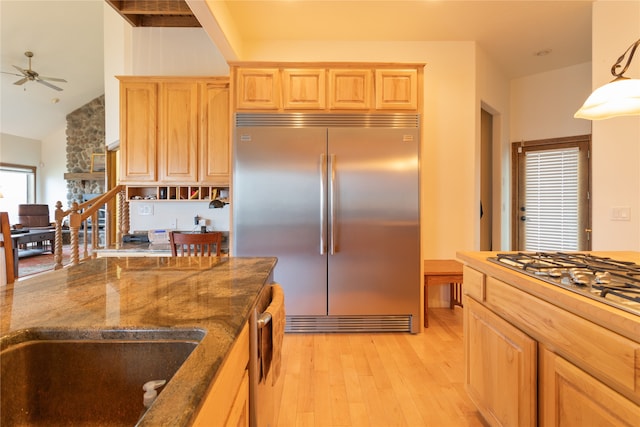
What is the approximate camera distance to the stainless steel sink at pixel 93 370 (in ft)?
2.39

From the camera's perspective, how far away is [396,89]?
2818 millimetres

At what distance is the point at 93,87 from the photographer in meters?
7.43

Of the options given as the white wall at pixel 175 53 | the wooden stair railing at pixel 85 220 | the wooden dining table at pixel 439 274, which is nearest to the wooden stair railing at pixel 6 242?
the wooden stair railing at pixel 85 220

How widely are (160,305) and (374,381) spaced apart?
1715 mm

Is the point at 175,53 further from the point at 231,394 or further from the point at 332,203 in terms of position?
the point at 231,394

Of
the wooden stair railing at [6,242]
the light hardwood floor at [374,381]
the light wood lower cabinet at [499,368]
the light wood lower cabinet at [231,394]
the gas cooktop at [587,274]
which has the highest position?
the wooden stair railing at [6,242]

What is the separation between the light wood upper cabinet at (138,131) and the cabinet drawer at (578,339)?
344 centimetres

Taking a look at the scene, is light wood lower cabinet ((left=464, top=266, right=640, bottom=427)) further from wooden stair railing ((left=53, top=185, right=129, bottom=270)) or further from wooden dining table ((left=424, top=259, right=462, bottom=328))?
wooden stair railing ((left=53, top=185, right=129, bottom=270))

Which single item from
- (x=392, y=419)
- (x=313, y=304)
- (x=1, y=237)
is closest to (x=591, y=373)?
(x=392, y=419)

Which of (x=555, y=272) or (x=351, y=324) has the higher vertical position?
(x=555, y=272)

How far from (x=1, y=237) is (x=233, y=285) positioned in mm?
1197

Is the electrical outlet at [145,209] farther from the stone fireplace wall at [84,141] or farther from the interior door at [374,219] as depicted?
the stone fireplace wall at [84,141]

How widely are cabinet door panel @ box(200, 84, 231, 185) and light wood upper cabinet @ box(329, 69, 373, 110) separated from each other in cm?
122

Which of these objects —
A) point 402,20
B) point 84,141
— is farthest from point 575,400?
point 84,141
